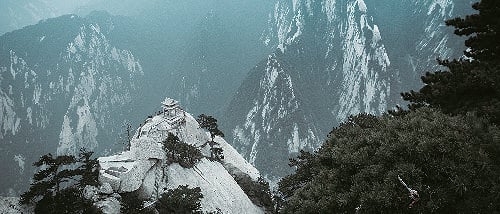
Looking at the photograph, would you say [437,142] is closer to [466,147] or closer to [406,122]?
[466,147]

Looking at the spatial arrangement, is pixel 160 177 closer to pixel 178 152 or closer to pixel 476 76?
pixel 178 152

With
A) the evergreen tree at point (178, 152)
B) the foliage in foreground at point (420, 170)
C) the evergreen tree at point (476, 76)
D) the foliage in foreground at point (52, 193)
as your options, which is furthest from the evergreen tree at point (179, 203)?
the evergreen tree at point (476, 76)

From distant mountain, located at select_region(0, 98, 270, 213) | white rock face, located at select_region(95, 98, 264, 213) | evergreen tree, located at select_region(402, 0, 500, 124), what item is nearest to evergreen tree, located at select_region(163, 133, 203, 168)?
distant mountain, located at select_region(0, 98, 270, 213)

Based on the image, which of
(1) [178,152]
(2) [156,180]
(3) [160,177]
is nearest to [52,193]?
(2) [156,180]

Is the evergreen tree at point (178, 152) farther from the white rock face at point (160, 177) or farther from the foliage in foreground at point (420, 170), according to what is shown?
the foliage in foreground at point (420, 170)

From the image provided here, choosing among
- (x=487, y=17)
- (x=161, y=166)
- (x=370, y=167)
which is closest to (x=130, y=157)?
(x=161, y=166)

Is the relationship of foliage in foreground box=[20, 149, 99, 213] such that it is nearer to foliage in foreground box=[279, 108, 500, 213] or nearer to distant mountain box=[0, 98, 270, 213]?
distant mountain box=[0, 98, 270, 213]
